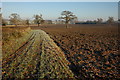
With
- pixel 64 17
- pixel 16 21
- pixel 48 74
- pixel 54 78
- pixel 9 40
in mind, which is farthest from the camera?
pixel 16 21

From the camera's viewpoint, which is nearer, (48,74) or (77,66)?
(48,74)

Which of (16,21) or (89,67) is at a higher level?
(16,21)

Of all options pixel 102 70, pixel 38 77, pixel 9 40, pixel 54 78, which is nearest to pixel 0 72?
pixel 38 77

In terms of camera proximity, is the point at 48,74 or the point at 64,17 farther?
the point at 64,17

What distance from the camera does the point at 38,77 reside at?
5664 mm

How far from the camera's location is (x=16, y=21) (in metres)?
76.8

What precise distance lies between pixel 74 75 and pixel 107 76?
181 centimetres

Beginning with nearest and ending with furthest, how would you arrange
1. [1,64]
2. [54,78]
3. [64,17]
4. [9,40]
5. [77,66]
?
1. [54,78]
2. [77,66]
3. [1,64]
4. [9,40]
5. [64,17]

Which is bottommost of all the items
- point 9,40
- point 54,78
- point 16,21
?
point 54,78

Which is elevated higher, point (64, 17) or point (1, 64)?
point (64, 17)

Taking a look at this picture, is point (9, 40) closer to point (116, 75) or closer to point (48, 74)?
point (48, 74)

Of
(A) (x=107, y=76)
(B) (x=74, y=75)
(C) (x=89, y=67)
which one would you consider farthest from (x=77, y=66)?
(A) (x=107, y=76)

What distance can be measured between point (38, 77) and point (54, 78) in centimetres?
92

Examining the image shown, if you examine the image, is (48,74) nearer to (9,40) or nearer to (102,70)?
(102,70)
